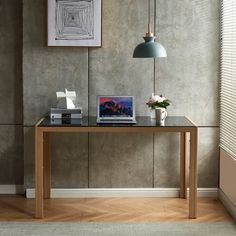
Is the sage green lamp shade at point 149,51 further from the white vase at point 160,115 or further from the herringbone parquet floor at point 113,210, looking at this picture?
the herringbone parquet floor at point 113,210

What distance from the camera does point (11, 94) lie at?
6246 millimetres

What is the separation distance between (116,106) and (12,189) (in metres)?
1.52

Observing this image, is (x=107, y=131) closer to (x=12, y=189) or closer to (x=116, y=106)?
(x=116, y=106)

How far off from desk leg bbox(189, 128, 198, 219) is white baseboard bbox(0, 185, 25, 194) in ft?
6.09

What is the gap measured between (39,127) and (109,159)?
113 centimetres

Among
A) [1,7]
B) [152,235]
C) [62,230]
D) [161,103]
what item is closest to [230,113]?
[161,103]

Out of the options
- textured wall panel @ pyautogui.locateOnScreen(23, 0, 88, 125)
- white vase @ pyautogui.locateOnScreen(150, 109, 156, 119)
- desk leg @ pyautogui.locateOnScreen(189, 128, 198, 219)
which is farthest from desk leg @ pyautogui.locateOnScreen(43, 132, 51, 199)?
desk leg @ pyautogui.locateOnScreen(189, 128, 198, 219)

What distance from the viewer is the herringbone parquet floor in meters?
5.43

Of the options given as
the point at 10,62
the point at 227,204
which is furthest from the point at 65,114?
→ the point at 227,204

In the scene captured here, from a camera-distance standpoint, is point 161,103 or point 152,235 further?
point 161,103

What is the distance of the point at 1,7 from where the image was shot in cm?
614

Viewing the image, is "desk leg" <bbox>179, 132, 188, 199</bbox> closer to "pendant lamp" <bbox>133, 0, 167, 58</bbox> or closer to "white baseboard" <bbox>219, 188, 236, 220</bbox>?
"white baseboard" <bbox>219, 188, 236, 220</bbox>

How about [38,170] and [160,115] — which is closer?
[38,170]

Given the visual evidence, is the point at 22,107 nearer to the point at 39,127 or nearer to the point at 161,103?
the point at 39,127
